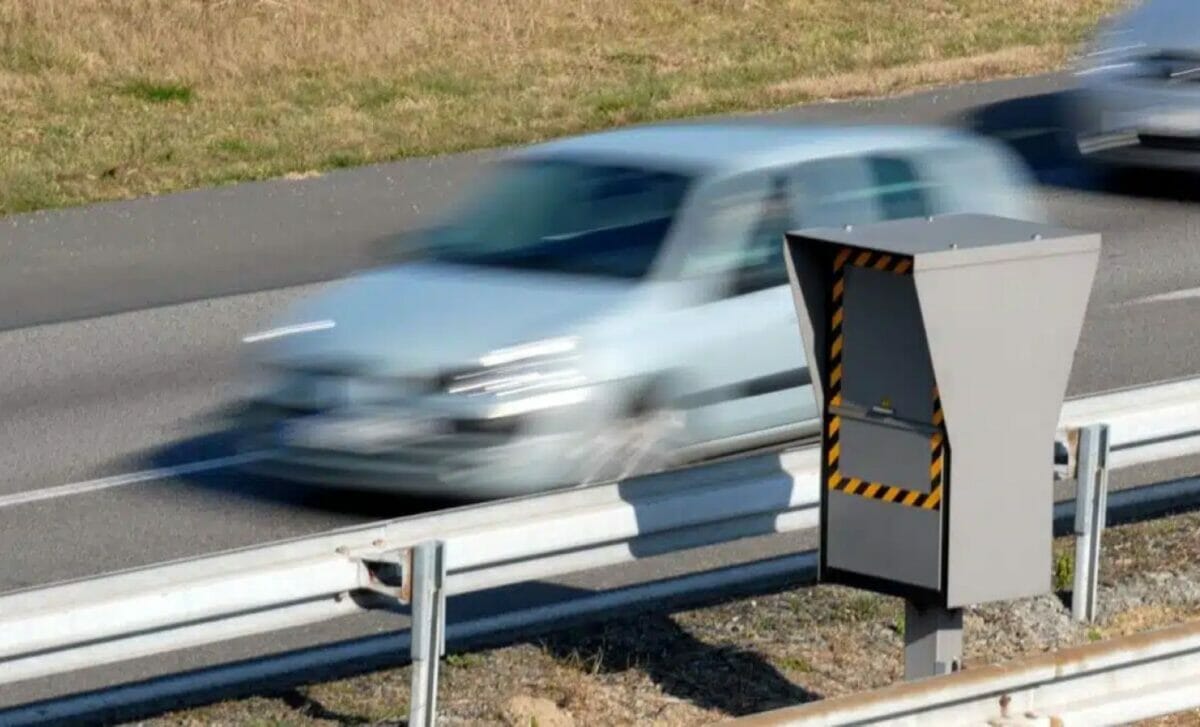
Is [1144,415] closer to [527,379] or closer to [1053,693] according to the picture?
[1053,693]

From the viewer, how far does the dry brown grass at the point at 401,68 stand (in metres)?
19.2

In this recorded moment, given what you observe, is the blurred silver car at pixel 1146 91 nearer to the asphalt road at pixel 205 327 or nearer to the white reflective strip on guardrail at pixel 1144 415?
the asphalt road at pixel 205 327

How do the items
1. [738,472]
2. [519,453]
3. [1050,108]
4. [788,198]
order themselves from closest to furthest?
1. [738,472]
2. [519,453]
3. [788,198]
4. [1050,108]

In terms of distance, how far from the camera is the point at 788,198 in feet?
33.2

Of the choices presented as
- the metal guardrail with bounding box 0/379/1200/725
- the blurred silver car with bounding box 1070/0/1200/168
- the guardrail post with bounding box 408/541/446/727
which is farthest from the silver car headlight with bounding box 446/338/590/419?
the blurred silver car with bounding box 1070/0/1200/168

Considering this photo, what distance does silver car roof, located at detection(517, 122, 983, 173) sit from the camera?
10.2 meters

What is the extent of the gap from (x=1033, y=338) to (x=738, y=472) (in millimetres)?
1195

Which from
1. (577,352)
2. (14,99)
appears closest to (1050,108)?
(14,99)

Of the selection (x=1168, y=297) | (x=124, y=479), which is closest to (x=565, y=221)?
(x=124, y=479)

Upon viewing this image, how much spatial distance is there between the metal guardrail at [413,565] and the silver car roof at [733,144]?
299 cm

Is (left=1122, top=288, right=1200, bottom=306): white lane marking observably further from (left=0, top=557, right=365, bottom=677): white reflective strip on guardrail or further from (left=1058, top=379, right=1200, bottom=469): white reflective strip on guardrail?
(left=0, top=557, right=365, bottom=677): white reflective strip on guardrail

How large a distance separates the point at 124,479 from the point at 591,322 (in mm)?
2424

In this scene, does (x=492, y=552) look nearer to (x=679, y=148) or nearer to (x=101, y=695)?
(x=101, y=695)

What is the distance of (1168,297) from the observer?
13.9 m
